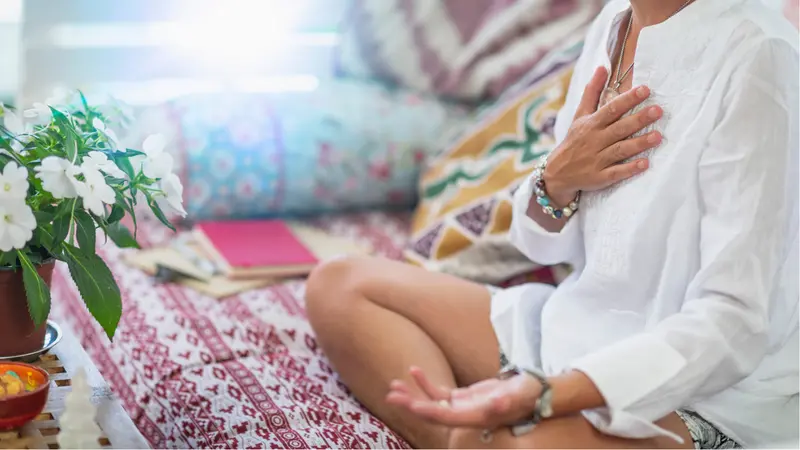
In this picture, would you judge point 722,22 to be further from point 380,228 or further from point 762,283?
point 380,228

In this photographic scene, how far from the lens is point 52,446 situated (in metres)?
0.99

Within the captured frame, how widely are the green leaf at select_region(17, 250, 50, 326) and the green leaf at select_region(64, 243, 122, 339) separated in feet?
0.13

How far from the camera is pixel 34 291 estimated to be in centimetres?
108

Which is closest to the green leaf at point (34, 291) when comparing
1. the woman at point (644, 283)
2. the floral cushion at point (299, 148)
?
the woman at point (644, 283)

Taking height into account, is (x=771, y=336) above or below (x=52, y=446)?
above

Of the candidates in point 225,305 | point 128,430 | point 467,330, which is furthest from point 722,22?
point 225,305

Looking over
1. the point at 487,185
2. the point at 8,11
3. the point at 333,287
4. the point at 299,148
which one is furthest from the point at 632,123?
the point at 8,11

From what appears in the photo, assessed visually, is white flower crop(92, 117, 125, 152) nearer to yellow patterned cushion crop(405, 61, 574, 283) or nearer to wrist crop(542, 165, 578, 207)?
wrist crop(542, 165, 578, 207)

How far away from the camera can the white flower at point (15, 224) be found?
1.00 m

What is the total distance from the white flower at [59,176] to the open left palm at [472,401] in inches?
15.0

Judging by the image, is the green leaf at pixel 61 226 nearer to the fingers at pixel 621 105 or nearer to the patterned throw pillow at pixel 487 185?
the fingers at pixel 621 105

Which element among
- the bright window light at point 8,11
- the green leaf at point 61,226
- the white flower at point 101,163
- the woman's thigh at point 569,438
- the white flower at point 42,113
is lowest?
the woman's thigh at point 569,438

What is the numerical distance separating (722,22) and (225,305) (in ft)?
3.23

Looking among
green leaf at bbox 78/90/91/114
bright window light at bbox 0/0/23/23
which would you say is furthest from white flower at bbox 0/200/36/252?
bright window light at bbox 0/0/23/23
